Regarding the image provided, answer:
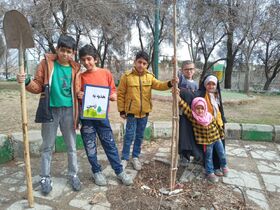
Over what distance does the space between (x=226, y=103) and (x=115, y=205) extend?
688 centimetres

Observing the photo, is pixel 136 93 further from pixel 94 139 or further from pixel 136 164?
pixel 136 164

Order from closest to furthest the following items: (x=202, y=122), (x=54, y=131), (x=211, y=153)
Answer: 1. (x=54, y=131)
2. (x=202, y=122)
3. (x=211, y=153)

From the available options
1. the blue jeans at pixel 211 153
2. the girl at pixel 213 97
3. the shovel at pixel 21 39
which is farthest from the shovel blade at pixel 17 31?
the blue jeans at pixel 211 153

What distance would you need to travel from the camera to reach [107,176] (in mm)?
3338

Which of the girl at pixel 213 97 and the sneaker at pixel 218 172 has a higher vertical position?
the girl at pixel 213 97

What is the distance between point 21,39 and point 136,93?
138 cm

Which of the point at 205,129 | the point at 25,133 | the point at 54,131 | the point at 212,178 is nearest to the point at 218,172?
the point at 212,178

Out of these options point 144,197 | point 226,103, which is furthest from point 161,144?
point 226,103

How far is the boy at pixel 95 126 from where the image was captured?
296 centimetres

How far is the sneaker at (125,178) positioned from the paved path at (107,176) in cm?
8

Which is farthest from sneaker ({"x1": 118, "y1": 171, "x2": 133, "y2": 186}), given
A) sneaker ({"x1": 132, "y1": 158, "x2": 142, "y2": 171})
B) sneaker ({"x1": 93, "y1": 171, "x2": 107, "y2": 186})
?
sneaker ({"x1": 132, "y1": 158, "x2": 142, "y2": 171})

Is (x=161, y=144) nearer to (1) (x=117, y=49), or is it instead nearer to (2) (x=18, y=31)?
(2) (x=18, y=31)

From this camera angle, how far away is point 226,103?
8844 mm

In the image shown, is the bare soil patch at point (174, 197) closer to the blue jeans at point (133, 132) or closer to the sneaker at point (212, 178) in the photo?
the sneaker at point (212, 178)
